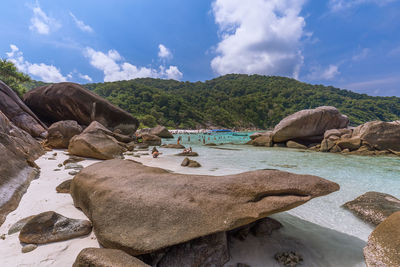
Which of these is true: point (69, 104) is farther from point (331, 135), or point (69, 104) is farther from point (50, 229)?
point (331, 135)

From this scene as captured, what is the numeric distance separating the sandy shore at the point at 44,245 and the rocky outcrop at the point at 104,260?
0.53 metres

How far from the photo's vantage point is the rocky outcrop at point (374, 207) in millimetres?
3887

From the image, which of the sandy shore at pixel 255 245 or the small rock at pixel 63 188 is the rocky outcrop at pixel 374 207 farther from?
the small rock at pixel 63 188

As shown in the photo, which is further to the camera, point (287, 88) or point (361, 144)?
point (287, 88)

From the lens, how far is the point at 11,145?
15.8 ft

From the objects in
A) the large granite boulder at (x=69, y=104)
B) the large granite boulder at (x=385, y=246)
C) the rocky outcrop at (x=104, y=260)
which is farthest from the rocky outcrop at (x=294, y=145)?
the rocky outcrop at (x=104, y=260)

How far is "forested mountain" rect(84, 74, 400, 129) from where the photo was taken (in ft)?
227

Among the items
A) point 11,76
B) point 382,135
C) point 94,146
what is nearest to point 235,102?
point 382,135

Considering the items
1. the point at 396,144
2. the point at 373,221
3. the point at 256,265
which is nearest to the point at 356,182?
the point at 373,221

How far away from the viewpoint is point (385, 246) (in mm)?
2242

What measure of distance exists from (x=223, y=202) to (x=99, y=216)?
6.09 ft

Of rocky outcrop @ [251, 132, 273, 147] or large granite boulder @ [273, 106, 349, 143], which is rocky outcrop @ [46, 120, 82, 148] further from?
large granite boulder @ [273, 106, 349, 143]

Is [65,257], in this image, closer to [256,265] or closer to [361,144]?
[256,265]

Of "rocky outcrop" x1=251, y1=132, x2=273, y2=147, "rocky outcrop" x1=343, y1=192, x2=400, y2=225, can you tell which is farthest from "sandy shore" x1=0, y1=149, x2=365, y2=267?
"rocky outcrop" x1=251, y1=132, x2=273, y2=147
